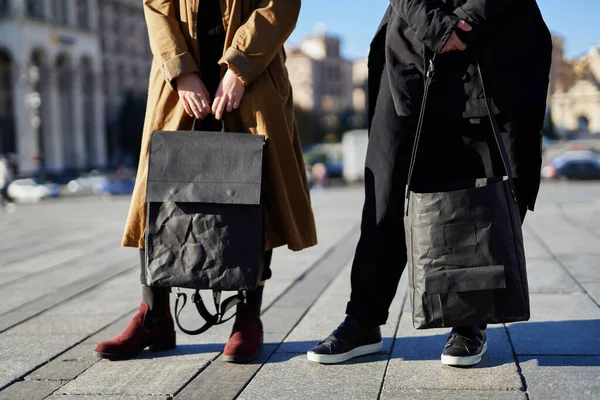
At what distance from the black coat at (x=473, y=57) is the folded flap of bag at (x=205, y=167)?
0.58 m

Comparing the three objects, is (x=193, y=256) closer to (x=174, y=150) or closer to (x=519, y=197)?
(x=174, y=150)

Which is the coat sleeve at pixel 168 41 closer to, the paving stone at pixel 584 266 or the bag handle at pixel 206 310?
the bag handle at pixel 206 310

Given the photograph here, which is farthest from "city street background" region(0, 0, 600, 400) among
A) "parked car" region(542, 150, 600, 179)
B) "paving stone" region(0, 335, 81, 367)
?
"parked car" region(542, 150, 600, 179)

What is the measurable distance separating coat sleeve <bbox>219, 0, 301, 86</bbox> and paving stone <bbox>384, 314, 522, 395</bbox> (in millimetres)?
1217

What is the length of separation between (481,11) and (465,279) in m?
0.92

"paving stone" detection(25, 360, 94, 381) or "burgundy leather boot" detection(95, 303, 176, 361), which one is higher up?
"burgundy leather boot" detection(95, 303, 176, 361)

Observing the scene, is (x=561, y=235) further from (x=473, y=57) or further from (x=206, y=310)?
(x=206, y=310)

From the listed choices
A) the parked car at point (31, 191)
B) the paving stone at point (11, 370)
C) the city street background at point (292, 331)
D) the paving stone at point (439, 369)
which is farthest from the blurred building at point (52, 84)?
the paving stone at point (439, 369)

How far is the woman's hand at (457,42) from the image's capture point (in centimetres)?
264

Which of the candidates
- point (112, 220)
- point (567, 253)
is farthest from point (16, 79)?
point (567, 253)

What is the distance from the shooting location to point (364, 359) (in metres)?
3.00

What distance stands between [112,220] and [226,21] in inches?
326

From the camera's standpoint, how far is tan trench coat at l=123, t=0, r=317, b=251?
293 cm

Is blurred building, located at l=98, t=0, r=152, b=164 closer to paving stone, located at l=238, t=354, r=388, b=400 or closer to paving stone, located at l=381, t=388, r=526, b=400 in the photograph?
paving stone, located at l=238, t=354, r=388, b=400
